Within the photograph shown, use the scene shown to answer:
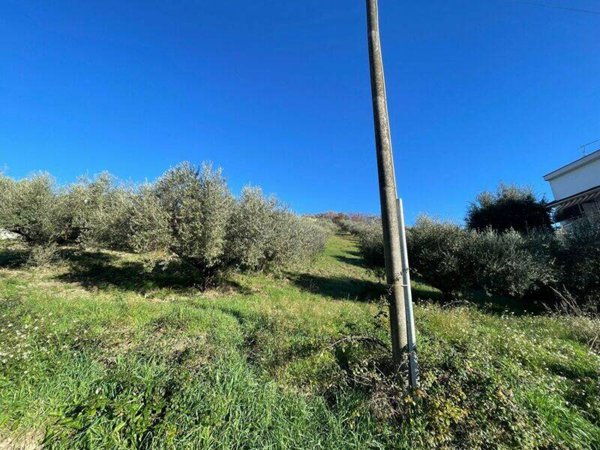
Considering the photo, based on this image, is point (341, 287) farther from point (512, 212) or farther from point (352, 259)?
point (512, 212)

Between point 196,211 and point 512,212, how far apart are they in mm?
27393

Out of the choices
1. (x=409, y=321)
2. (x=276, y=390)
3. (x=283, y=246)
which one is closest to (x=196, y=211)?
(x=283, y=246)

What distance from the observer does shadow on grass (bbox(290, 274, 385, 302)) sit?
13.6 metres

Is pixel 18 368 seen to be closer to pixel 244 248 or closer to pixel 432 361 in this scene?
pixel 432 361

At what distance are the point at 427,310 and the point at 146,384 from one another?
771 centimetres

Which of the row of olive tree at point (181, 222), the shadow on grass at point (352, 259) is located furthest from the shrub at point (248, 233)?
the shadow on grass at point (352, 259)

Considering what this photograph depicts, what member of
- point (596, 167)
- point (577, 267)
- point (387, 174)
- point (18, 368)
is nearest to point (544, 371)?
point (387, 174)

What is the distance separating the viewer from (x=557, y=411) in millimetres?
3301

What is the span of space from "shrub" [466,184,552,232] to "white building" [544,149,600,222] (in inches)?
71.4

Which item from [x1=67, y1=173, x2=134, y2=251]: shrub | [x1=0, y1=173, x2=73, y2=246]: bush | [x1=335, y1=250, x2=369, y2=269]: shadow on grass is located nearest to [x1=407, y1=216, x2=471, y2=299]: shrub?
[x1=335, y1=250, x2=369, y2=269]: shadow on grass

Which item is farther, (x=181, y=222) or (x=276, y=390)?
(x=181, y=222)

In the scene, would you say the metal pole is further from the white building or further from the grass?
the white building

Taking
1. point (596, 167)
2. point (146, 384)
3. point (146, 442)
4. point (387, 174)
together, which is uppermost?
point (596, 167)

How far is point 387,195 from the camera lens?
3949 millimetres
